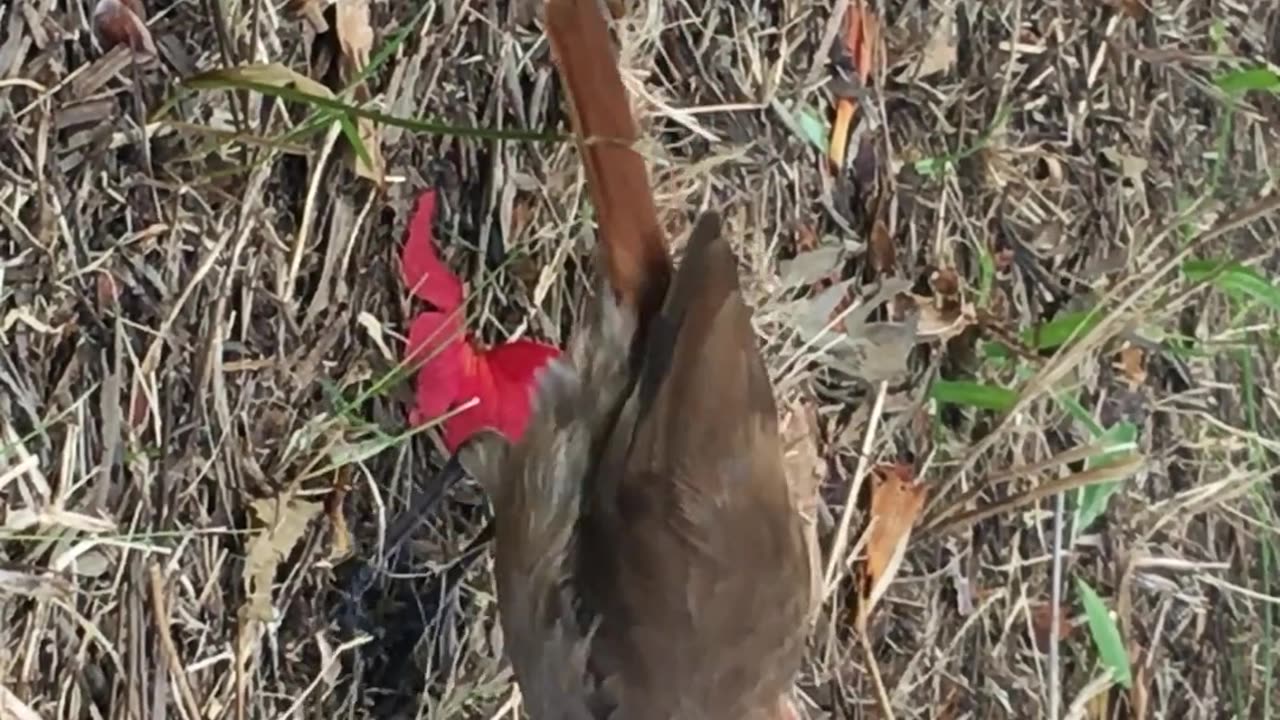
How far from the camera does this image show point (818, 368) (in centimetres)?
245

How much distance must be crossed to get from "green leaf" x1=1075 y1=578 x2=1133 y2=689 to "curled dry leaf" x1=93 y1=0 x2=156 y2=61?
65.3 inches

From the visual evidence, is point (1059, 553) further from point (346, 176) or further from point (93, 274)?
point (93, 274)

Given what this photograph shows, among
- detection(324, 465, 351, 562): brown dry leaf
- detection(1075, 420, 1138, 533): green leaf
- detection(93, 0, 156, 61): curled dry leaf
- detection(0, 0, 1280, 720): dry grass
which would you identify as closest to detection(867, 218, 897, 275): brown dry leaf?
detection(0, 0, 1280, 720): dry grass

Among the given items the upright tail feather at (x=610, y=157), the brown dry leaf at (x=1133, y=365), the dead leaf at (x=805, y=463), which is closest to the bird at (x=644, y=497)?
the upright tail feather at (x=610, y=157)

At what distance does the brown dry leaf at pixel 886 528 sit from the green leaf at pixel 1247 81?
0.90 m

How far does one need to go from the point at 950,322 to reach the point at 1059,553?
0.41 m

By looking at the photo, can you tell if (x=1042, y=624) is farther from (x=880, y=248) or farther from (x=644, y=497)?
(x=644, y=497)

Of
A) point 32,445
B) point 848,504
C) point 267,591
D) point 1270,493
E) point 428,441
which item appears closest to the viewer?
point 32,445

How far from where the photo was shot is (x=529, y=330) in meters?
2.21

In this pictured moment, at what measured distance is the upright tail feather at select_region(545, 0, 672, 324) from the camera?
6.35 ft

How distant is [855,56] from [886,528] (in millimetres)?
720

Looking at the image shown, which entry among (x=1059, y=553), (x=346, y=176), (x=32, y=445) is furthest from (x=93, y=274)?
(x=1059, y=553)

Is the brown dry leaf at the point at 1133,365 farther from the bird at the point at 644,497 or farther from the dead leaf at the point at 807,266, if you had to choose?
the bird at the point at 644,497

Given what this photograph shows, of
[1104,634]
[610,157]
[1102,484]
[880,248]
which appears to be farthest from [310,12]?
[1104,634]
